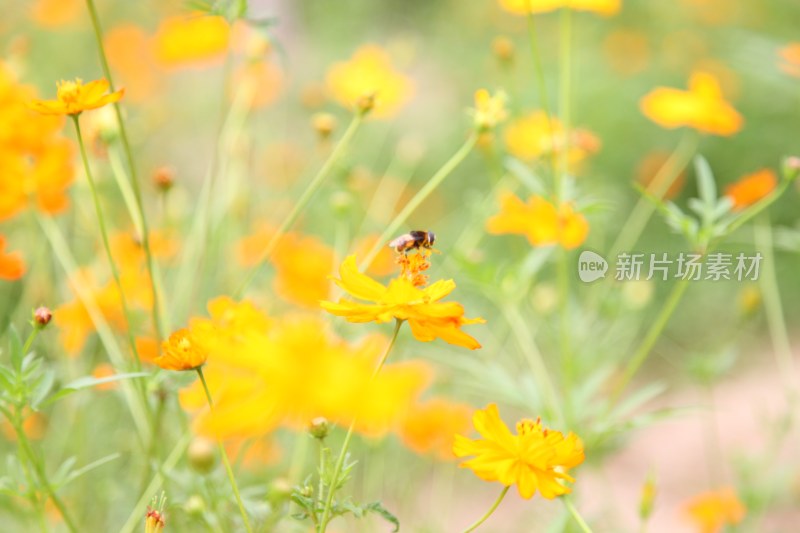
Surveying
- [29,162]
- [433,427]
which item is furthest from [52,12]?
[433,427]

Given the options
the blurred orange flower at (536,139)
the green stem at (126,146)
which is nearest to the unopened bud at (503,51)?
the blurred orange flower at (536,139)

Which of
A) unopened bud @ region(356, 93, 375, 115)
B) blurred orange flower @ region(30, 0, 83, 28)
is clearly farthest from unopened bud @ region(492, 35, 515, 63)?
blurred orange flower @ region(30, 0, 83, 28)

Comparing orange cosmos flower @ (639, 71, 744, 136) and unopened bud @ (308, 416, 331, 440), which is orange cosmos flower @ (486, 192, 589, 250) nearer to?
orange cosmos flower @ (639, 71, 744, 136)

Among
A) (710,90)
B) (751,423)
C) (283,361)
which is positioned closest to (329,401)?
(283,361)

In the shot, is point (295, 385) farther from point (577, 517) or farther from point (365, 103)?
point (365, 103)

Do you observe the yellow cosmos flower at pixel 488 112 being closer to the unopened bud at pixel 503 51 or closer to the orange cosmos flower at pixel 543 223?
the orange cosmos flower at pixel 543 223

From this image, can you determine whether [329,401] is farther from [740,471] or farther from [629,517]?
[629,517]
